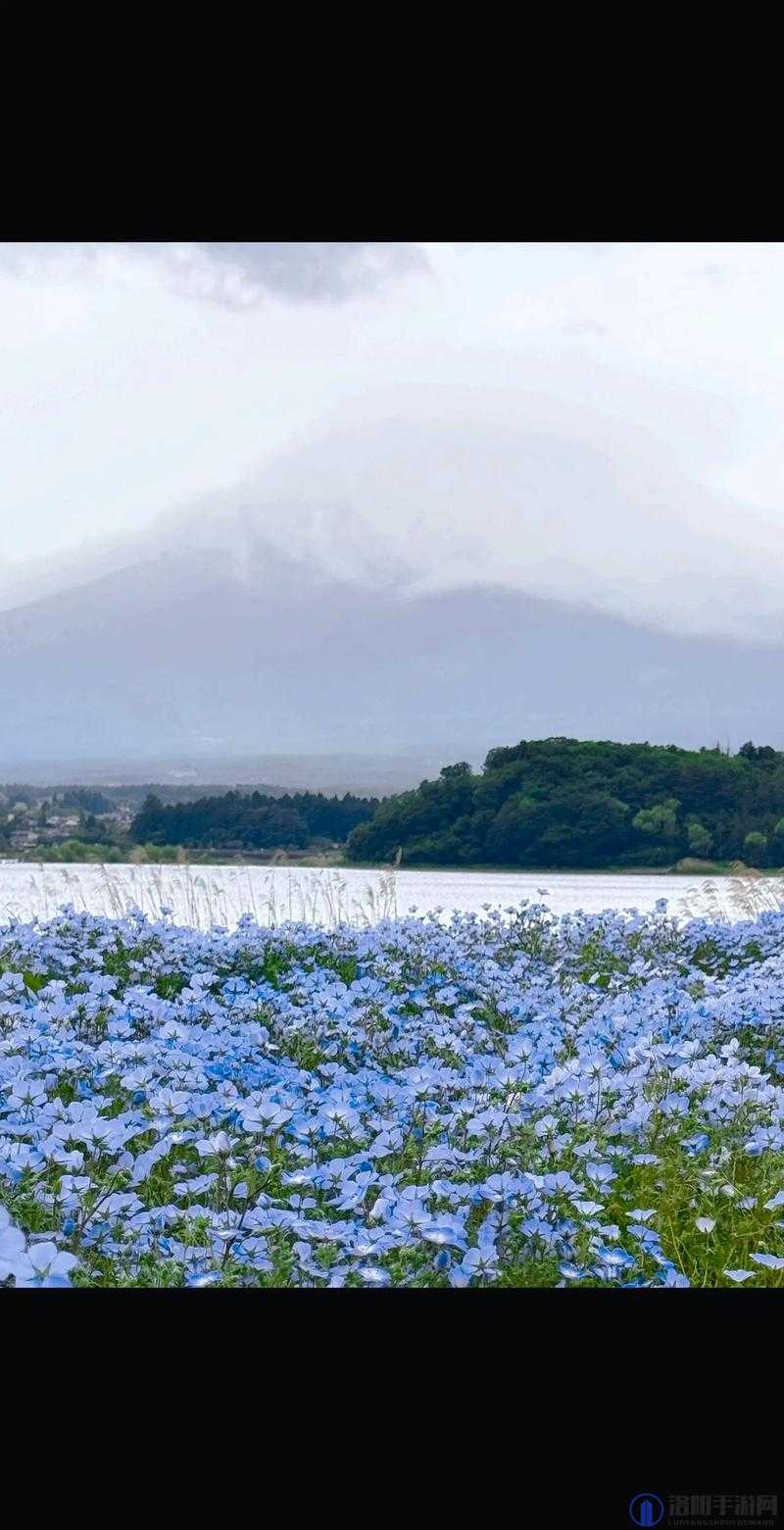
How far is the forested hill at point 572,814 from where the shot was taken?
4.60m

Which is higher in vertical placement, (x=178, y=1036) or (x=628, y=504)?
(x=628, y=504)

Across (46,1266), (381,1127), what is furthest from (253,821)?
(46,1266)

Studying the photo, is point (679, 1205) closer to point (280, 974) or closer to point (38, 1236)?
point (38, 1236)

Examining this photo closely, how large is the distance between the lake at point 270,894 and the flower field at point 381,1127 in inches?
29.3

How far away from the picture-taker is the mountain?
5547mm

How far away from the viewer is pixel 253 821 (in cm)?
443

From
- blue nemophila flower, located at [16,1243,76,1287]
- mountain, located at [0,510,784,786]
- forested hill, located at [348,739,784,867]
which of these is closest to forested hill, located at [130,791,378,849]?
forested hill, located at [348,739,784,867]

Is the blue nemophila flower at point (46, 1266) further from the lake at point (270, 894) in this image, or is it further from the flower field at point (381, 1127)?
the lake at point (270, 894)

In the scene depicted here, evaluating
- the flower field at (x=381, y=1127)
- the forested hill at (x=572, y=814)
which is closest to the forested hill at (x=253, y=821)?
the forested hill at (x=572, y=814)

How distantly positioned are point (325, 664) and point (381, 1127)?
5.28m

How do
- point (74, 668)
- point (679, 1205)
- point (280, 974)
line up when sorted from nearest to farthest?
point (679, 1205)
point (280, 974)
point (74, 668)
